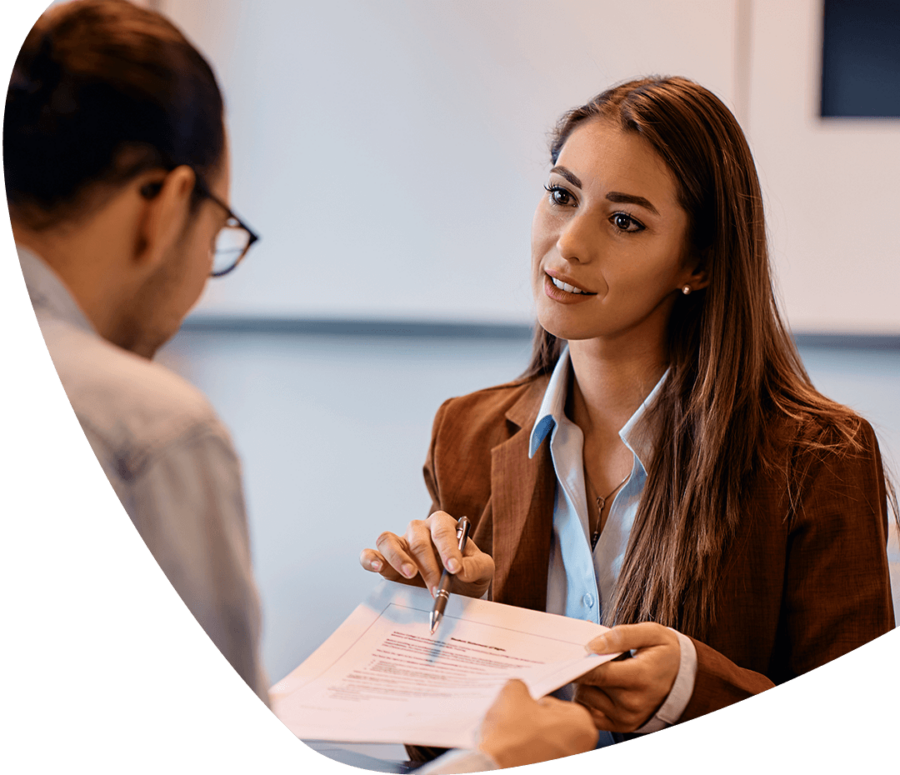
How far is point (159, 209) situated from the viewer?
379 mm

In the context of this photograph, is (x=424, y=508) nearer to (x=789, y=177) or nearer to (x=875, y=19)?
(x=789, y=177)

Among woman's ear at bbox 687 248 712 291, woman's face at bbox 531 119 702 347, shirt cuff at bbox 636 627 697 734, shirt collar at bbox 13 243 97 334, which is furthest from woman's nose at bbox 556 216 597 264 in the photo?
shirt collar at bbox 13 243 97 334

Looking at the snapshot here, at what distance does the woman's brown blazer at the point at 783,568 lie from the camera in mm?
663

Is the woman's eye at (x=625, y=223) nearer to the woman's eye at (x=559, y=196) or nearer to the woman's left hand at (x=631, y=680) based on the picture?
the woman's eye at (x=559, y=196)

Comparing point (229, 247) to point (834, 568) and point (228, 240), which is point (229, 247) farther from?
point (834, 568)

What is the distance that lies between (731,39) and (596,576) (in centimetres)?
51

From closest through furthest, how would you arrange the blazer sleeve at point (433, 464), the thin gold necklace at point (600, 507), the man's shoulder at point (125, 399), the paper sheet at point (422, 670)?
the man's shoulder at point (125, 399) → the paper sheet at point (422, 670) → the thin gold necklace at point (600, 507) → the blazer sleeve at point (433, 464)

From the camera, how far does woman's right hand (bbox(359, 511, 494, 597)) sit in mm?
670

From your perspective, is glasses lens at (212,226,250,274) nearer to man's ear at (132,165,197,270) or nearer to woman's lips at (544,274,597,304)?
man's ear at (132,165,197,270)

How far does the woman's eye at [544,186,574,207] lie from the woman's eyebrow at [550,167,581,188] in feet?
0.04

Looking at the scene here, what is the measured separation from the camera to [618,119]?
73cm

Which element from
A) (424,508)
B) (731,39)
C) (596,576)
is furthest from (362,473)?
(731,39)

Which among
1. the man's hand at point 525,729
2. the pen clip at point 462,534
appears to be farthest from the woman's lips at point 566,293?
the man's hand at point 525,729

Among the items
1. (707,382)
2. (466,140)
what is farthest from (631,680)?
(466,140)
